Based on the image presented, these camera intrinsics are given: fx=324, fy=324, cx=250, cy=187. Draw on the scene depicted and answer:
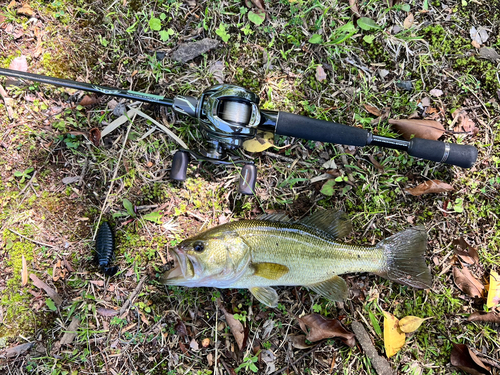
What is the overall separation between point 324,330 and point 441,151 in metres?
2.04

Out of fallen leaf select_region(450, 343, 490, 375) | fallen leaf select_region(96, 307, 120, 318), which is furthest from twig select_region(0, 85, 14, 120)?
fallen leaf select_region(450, 343, 490, 375)

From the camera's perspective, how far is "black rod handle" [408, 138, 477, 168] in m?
3.02

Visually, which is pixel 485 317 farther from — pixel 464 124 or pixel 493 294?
pixel 464 124

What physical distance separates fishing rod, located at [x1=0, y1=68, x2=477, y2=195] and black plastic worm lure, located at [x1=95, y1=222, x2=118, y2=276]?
2.84 ft

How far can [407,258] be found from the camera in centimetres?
313

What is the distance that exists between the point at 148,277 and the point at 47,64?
2.46m

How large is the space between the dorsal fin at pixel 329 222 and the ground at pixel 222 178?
0.83ft

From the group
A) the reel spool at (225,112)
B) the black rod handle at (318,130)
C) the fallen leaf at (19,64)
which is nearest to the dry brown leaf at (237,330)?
the reel spool at (225,112)

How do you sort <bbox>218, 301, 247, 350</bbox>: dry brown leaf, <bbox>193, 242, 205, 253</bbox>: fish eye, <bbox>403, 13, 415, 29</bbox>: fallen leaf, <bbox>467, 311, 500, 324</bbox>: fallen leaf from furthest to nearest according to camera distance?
<bbox>403, 13, 415, 29</bbox>: fallen leaf → <bbox>467, 311, 500, 324</bbox>: fallen leaf → <bbox>218, 301, 247, 350</bbox>: dry brown leaf → <bbox>193, 242, 205, 253</bbox>: fish eye

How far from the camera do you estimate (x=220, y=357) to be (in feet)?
10.5

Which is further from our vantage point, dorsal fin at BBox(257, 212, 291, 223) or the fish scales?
dorsal fin at BBox(257, 212, 291, 223)

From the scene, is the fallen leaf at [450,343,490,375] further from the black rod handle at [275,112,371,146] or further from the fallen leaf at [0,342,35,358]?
the fallen leaf at [0,342,35,358]

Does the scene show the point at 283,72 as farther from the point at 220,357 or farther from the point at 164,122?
the point at 220,357

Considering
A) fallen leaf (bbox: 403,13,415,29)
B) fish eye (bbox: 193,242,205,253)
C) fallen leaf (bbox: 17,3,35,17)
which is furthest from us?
fallen leaf (bbox: 403,13,415,29)
